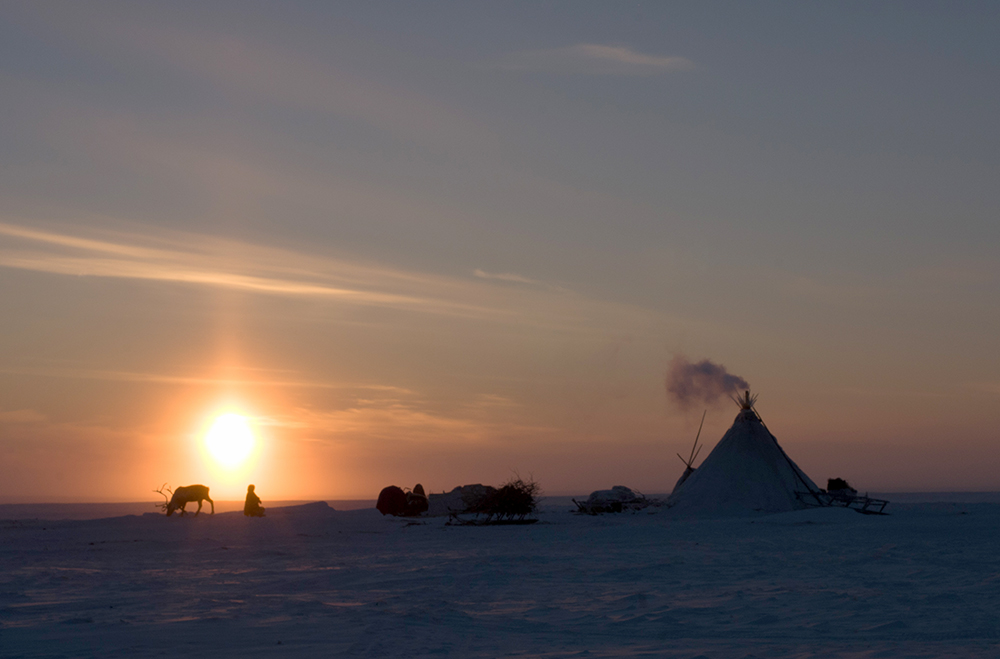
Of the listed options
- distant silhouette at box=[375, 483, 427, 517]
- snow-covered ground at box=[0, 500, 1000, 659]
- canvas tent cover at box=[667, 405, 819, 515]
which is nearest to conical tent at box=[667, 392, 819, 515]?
canvas tent cover at box=[667, 405, 819, 515]

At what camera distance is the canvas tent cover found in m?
29.0

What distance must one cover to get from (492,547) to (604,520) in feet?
33.0

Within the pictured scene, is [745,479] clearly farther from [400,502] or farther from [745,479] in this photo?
[400,502]

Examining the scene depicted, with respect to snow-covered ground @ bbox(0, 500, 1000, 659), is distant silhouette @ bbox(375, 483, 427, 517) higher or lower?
higher

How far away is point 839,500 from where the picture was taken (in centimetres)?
2988

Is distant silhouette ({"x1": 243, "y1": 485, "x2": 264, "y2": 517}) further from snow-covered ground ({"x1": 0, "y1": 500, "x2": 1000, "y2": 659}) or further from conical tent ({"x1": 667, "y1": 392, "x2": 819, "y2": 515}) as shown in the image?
conical tent ({"x1": 667, "y1": 392, "x2": 819, "y2": 515})

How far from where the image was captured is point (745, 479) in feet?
97.9

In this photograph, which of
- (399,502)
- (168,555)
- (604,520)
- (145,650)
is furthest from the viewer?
(399,502)

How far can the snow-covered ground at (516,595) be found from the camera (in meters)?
7.78

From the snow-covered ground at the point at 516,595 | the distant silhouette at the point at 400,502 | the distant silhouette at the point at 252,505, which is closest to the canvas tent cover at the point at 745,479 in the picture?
the snow-covered ground at the point at 516,595

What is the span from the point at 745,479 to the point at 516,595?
68.3ft

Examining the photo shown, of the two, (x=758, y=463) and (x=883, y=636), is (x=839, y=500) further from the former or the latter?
(x=883, y=636)

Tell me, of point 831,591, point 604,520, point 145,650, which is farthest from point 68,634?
point 604,520

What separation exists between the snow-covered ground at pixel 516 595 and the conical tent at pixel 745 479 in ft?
28.2
